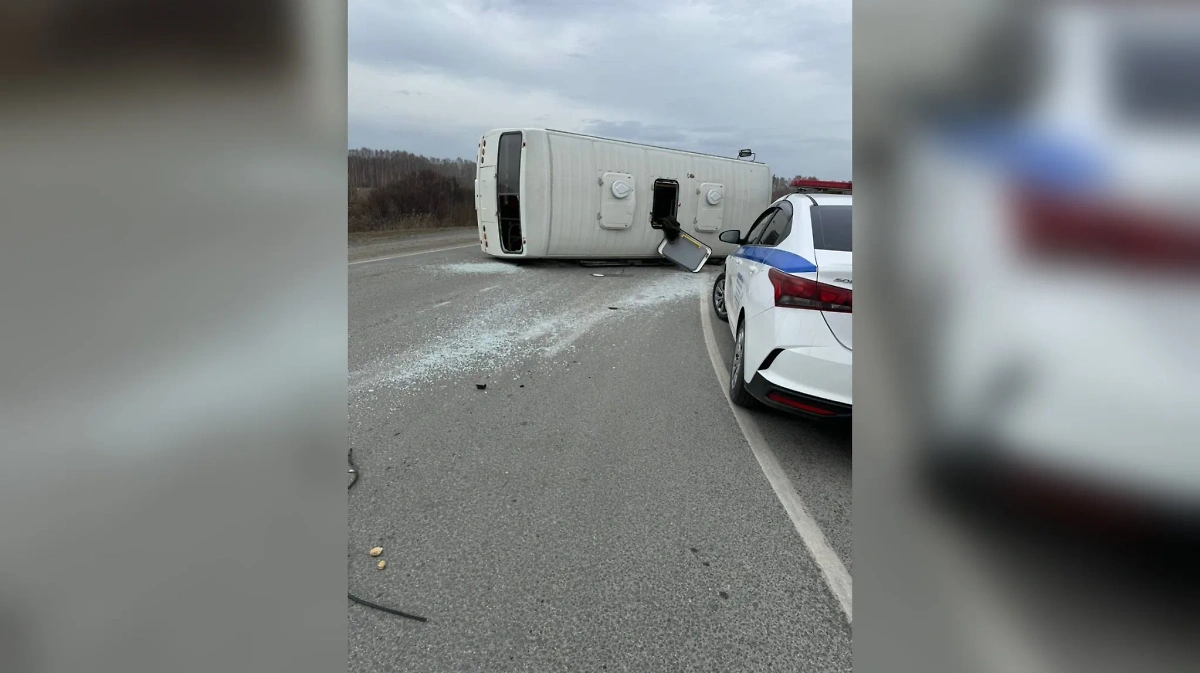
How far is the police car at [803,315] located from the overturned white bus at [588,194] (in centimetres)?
897

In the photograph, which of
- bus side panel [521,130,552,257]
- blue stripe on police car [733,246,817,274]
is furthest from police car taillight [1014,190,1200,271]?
bus side panel [521,130,552,257]

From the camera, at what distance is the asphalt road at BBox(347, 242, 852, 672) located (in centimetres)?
227

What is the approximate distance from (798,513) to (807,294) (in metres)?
1.19

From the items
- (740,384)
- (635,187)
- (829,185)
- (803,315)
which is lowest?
(740,384)

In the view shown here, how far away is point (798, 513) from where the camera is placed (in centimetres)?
328

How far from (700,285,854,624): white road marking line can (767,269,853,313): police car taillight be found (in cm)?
98

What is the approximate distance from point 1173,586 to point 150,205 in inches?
28.8

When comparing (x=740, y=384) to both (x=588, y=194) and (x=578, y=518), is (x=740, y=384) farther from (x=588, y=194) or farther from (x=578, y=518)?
(x=588, y=194)

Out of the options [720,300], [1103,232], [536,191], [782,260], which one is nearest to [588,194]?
[536,191]

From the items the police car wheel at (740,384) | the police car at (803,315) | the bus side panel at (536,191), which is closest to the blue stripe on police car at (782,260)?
the police car at (803,315)

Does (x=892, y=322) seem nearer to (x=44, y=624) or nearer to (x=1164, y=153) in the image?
(x=1164, y=153)

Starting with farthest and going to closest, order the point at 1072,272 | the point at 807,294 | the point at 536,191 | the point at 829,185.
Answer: the point at 536,191
the point at 829,185
the point at 807,294
the point at 1072,272

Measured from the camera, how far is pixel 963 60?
48cm

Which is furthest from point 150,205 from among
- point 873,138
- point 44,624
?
point 873,138
